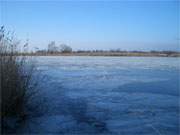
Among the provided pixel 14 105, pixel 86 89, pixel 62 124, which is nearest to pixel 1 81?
pixel 14 105

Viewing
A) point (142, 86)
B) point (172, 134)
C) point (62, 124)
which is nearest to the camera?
point (172, 134)

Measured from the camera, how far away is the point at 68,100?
302 inches

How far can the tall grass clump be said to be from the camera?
5523mm

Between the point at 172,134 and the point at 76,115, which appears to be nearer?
the point at 172,134

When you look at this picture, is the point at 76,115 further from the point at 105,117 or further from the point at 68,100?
the point at 68,100

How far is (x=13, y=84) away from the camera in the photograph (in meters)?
5.71

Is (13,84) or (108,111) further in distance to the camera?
(108,111)

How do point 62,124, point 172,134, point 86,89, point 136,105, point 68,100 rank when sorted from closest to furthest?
point 172,134, point 62,124, point 136,105, point 68,100, point 86,89

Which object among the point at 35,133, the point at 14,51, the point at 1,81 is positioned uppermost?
the point at 14,51

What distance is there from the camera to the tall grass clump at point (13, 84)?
5.52m

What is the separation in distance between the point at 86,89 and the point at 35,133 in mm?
4623

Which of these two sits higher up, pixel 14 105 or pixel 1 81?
pixel 1 81

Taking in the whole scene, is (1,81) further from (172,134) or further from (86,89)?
(86,89)

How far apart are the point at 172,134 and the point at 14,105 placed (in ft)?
9.30
